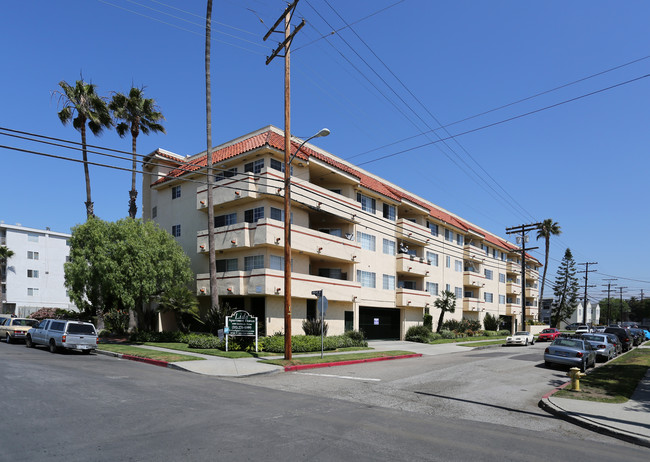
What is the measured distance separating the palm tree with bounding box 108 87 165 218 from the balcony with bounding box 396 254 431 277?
2221 cm

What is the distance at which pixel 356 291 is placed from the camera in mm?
33875

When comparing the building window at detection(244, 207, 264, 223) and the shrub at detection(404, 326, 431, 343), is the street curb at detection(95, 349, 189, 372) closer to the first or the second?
the building window at detection(244, 207, 264, 223)

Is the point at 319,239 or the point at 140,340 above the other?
the point at 319,239

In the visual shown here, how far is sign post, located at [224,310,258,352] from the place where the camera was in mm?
22688

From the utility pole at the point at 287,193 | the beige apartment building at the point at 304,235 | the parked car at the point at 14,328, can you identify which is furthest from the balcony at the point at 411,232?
the parked car at the point at 14,328

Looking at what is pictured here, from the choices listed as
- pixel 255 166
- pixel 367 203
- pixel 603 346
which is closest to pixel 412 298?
pixel 367 203

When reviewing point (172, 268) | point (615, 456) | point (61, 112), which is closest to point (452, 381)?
point (615, 456)

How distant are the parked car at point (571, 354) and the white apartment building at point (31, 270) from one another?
61.6m

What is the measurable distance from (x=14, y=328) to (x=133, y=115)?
55.6 ft

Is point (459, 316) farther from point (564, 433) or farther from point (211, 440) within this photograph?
point (211, 440)

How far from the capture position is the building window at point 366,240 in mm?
36188

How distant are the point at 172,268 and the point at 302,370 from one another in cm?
1269

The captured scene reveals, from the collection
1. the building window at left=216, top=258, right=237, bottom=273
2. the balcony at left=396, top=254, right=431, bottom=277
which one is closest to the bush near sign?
the building window at left=216, top=258, right=237, bottom=273

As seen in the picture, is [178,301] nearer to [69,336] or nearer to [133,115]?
[69,336]
